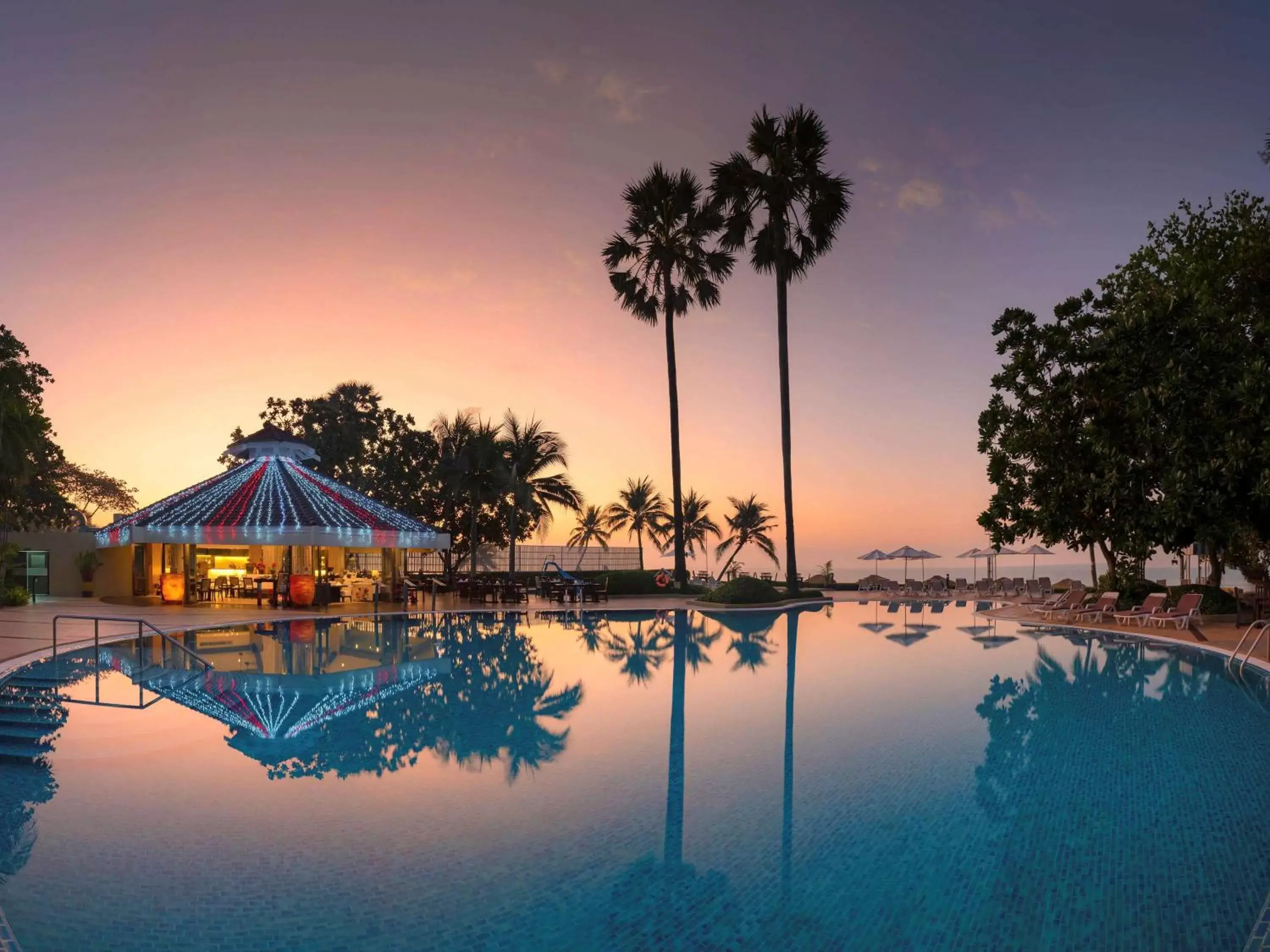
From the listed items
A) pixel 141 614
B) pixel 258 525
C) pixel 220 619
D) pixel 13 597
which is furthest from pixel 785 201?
pixel 13 597

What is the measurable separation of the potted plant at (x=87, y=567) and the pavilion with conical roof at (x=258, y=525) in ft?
1.94

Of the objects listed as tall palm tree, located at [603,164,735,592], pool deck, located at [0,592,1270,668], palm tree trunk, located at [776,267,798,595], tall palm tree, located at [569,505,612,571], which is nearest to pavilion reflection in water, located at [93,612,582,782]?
pool deck, located at [0,592,1270,668]

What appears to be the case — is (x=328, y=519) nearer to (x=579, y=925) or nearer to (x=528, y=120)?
(x=528, y=120)

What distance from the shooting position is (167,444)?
3597cm

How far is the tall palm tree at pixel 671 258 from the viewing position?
29.7m

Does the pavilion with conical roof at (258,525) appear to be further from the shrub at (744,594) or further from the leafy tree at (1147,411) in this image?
the leafy tree at (1147,411)

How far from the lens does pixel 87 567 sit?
1128 inches

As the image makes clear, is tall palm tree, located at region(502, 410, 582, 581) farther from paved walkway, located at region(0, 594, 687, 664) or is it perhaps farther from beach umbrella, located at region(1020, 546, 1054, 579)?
beach umbrella, located at region(1020, 546, 1054, 579)

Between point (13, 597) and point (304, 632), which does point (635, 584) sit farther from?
point (13, 597)

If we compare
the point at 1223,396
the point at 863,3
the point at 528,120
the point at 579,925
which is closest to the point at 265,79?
the point at 528,120

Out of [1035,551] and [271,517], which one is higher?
[271,517]

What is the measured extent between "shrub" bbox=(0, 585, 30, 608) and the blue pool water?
13680mm

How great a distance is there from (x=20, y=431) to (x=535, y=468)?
16.8 m

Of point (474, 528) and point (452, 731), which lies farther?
point (474, 528)
